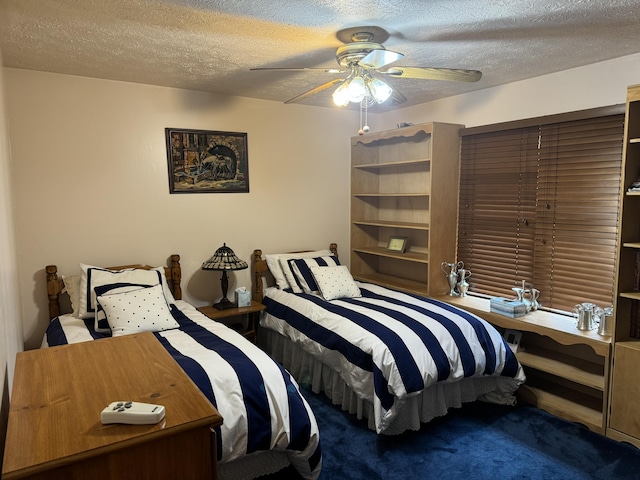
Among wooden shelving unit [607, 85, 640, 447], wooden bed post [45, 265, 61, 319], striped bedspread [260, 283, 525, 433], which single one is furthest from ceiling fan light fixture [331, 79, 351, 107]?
wooden bed post [45, 265, 61, 319]

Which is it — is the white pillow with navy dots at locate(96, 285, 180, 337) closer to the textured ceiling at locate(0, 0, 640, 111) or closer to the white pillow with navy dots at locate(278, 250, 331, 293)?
the white pillow with navy dots at locate(278, 250, 331, 293)

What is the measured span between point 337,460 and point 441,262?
6.42ft

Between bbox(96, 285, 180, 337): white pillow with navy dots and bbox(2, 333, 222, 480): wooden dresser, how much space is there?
114cm

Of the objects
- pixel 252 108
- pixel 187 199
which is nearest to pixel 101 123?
pixel 187 199

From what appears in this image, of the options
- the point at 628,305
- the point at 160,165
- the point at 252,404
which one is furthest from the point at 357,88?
the point at 628,305

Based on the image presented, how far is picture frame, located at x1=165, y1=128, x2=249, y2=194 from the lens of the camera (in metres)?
3.57

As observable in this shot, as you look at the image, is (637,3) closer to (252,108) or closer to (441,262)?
(441,262)

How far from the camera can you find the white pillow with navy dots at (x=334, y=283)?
3.53 meters

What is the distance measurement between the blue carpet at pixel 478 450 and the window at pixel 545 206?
3.01ft

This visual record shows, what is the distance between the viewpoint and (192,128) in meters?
3.63

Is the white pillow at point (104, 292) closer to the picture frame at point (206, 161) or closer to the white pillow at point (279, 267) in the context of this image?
the picture frame at point (206, 161)

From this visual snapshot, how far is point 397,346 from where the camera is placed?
2.61 m

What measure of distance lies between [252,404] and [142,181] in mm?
2166

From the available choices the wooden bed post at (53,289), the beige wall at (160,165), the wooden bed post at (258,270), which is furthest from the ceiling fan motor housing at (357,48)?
the wooden bed post at (53,289)
